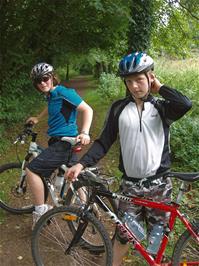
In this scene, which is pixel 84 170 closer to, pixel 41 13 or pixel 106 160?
pixel 106 160

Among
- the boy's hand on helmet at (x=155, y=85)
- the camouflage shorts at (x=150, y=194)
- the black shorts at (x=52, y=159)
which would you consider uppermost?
the boy's hand on helmet at (x=155, y=85)

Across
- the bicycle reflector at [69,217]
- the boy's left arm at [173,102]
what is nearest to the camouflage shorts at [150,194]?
the bicycle reflector at [69,217]

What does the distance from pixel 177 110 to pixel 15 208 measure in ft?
10.3

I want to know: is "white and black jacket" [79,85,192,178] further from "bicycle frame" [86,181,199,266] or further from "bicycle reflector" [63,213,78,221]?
"bicycle reflector" [63,213,78,221]

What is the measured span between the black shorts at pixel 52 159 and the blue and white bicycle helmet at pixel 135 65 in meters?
1.55

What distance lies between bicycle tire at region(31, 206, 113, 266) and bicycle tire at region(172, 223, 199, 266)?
Answer: 0.56 metres

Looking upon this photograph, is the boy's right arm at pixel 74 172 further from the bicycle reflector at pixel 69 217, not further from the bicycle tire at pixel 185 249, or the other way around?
the bicycle tire at pixel 185 249

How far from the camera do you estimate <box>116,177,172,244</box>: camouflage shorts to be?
312cm

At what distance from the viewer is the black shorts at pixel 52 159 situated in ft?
13.5

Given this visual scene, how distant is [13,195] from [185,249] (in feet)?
9.90

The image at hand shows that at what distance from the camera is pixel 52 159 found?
13.6 ft

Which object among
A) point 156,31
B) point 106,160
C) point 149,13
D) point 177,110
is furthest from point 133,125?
point 156,31

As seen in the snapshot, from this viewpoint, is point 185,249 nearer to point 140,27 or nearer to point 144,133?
point 144,133

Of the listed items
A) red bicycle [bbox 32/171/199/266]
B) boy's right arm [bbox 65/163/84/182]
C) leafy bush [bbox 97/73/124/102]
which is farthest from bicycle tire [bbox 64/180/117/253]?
leafy bush [bbox 97/73/124/102]
